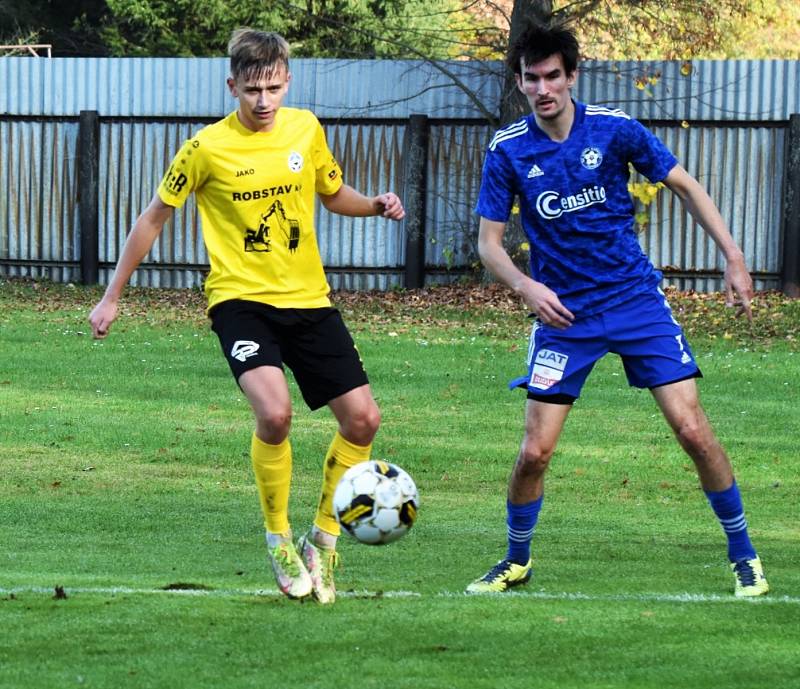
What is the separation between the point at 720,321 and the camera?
18.9 m

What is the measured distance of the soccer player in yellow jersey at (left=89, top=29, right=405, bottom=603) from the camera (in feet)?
21.3

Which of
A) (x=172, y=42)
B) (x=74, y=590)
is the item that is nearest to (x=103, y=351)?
(x=74, y=590)

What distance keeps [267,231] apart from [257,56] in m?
0.72

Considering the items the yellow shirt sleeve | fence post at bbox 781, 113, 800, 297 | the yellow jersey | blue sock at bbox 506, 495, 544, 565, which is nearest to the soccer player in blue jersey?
blue sock at bbox 506, 495, 544, 565

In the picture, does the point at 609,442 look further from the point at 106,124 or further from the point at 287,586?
the point at 106,124

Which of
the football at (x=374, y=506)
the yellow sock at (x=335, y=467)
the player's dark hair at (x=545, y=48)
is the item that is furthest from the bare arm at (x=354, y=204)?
the football at (x=374, y=506)

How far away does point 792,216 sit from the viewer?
67.6 ft

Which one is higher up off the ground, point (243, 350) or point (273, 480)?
point (243, 350)

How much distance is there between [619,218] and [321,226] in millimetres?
15874

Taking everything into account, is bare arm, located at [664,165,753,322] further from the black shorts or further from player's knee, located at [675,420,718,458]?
the black shorts

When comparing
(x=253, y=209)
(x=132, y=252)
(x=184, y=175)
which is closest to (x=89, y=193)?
(x=132, y=252)

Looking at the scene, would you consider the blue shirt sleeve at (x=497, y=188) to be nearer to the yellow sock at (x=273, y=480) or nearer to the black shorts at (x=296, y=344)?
the black shorts at (x=296, y=344)

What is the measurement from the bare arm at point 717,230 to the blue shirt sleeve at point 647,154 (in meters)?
0.04

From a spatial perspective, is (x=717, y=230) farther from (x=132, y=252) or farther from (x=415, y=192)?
(x=415, y=192)
